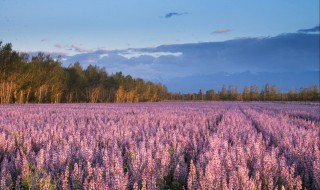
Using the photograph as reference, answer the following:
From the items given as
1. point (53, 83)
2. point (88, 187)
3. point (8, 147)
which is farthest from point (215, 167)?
point (53, 83)

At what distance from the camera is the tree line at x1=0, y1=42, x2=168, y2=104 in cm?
4331

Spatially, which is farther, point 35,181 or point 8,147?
point 8,147

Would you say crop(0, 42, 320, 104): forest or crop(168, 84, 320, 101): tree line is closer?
crop(0, 42, 320, 104): forest

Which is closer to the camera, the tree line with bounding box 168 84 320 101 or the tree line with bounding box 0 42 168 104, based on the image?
the tree line with bounding box 0 42 168 104

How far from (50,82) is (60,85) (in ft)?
13.9

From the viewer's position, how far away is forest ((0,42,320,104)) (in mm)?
43597

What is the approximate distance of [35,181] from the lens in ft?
11.4

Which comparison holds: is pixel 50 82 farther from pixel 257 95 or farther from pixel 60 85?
pixel 257 95

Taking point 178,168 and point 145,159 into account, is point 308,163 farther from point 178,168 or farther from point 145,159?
point 145,159

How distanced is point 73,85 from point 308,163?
7326cm

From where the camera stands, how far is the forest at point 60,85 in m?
43.6

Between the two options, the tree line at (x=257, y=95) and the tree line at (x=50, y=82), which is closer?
the tree line at (x=50, y=82)

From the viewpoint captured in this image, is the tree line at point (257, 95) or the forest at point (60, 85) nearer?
the forest at point (60, 85)

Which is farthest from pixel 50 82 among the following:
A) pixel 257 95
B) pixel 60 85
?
pixel 257 95
